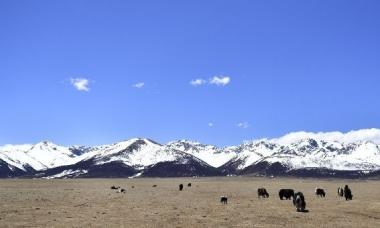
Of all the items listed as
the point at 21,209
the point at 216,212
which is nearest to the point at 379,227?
the point at 216,212

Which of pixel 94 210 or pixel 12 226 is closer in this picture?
pixel 12 226

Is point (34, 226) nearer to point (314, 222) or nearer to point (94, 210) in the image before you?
point (94, 210)

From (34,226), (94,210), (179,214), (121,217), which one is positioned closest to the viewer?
(34,226)

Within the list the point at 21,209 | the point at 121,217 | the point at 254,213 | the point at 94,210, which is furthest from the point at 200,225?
the point at 21,209

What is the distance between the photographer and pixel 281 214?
41.2 m

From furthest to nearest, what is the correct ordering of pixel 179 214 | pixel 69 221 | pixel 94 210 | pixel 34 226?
pixel 94 210
pixel 179 214
pixel 69 221
pixel 34 226

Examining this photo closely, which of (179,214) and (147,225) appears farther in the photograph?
(179,214)

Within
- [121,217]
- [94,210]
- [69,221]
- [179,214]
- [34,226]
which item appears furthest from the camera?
[94,210]

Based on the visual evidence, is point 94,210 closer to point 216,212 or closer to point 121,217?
point 121,217

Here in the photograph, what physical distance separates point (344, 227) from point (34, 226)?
18.7 metres

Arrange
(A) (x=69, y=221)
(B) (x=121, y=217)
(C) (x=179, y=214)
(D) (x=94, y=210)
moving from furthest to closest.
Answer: (D) (x=94, y=210)
(C) (x=179, y=214)
(B) (x=121, y=217)
(A) (x=69, y=221)

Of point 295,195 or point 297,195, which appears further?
point 295,195

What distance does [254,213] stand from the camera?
137 feet

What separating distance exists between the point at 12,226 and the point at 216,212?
16.6 m
